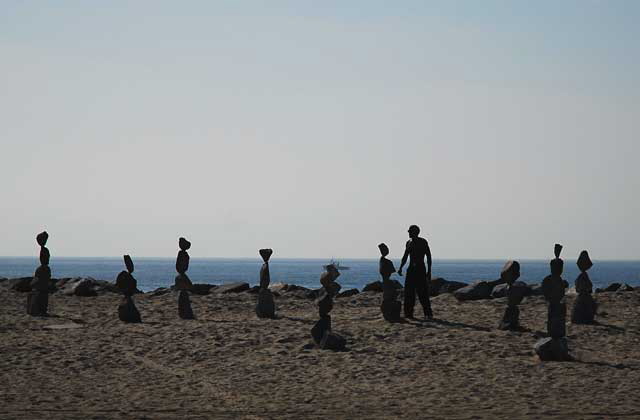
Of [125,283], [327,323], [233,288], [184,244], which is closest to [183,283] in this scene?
[184,244]

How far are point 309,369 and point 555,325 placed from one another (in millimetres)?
4698

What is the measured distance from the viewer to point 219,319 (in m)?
23.7

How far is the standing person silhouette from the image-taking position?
71.3 ft

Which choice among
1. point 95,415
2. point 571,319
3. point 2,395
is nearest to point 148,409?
point 95,415

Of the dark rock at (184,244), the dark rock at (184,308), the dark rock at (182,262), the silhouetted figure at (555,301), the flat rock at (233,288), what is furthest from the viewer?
the flat rock at (233,288)

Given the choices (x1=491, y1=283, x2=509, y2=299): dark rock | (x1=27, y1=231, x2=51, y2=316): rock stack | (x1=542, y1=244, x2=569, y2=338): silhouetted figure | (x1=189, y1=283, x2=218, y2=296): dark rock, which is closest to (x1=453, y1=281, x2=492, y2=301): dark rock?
(x1=491, y1=283, x2=509, y2=299): dark rock

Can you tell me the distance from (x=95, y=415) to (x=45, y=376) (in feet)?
10.2

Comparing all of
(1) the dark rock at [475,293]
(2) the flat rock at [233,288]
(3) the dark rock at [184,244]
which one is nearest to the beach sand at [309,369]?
(3) the dark rock at [184,244]

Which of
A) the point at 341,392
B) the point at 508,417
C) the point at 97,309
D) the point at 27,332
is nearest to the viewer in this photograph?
the point at 508,417

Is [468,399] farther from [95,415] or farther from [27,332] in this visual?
[27,332]

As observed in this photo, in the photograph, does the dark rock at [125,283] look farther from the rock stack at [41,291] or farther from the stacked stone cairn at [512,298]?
the stacked stone cairn at [512,298]

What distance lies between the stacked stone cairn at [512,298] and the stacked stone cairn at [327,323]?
12.1ft

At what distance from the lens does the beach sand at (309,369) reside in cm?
1372

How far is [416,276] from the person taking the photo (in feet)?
71.2
